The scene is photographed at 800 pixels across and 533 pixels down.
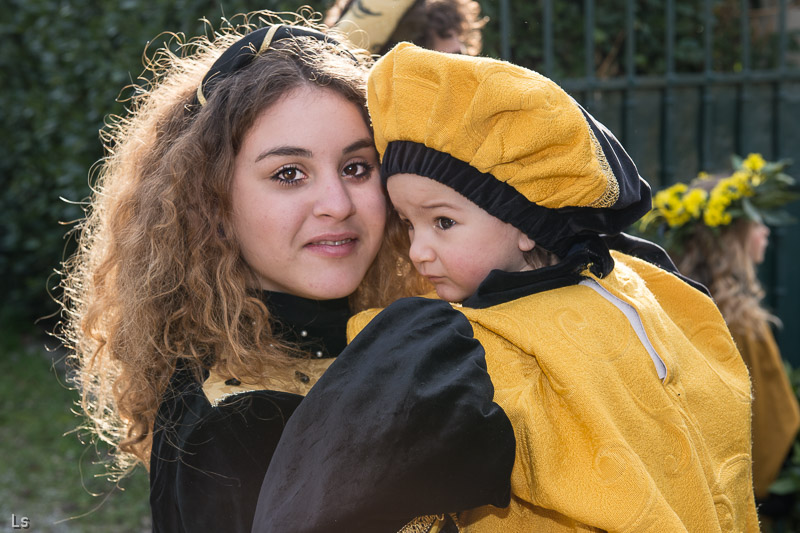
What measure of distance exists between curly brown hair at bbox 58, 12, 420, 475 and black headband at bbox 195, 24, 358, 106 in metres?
0.03

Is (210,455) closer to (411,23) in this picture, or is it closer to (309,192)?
(309,192)

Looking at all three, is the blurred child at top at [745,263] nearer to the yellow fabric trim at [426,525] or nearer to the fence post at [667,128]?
the fence post at [667,128]

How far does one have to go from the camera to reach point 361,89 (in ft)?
6.34

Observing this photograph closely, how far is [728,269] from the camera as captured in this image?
12.3 feet

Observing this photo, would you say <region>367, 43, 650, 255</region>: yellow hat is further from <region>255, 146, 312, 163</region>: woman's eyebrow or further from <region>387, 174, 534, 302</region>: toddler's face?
<region>255, 146, 312, 163</region>: woman's eyebrow

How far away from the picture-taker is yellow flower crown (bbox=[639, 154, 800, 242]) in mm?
3703

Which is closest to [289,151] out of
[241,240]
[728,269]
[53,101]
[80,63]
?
[241,240]

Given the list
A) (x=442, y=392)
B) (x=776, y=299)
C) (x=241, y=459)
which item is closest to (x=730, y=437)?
(x=442, y=392)

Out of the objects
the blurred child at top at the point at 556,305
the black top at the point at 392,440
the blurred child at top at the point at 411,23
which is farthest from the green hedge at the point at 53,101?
the black top at the point at 392,440

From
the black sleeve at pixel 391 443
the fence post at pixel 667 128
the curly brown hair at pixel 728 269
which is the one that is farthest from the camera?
the fence post at pixel 667 128

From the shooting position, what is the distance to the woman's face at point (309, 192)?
6.00 ft

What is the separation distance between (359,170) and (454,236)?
384 mm

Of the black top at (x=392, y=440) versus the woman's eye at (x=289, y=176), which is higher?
the woman's eye at (x=289, y=176)

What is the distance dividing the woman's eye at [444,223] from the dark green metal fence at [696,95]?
220 centimetres
